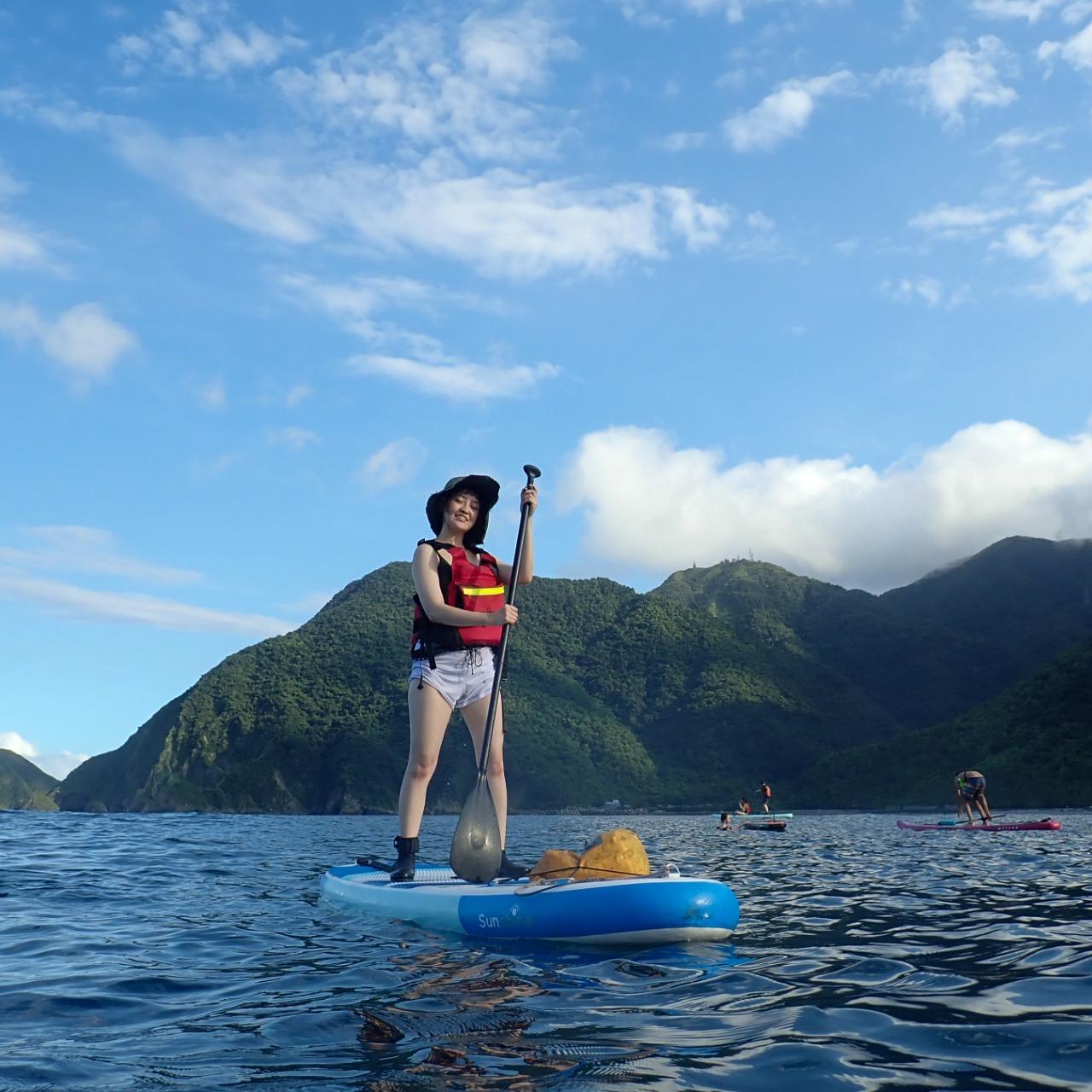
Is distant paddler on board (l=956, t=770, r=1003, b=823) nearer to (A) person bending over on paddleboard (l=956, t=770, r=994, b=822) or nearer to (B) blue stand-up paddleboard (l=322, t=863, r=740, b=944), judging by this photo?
(A) person bending over on paddleboard (l=956, t=770, r=994, b=822)

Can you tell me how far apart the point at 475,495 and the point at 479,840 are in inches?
114

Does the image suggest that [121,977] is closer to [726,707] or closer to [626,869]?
[626,869]

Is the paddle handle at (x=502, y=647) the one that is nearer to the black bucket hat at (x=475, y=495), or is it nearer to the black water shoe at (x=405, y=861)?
the black bucket hat at (x=475, y=495)

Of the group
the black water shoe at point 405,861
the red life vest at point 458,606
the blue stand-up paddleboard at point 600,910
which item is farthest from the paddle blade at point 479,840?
the red life vest at point 458,606

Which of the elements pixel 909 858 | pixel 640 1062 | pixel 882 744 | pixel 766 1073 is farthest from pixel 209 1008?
pixel 882 744

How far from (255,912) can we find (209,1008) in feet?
13.8

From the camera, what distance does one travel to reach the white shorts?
25.4 feet

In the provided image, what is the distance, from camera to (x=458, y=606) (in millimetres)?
7809

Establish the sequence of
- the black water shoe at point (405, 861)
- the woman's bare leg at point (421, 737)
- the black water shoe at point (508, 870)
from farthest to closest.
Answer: the black water shoe at point (405, 861) → the black water shoe at point (508, 870) → the woman's bare leg at point (421, 737)

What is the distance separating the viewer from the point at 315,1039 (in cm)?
400

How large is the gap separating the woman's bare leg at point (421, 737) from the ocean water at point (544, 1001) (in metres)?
1.08

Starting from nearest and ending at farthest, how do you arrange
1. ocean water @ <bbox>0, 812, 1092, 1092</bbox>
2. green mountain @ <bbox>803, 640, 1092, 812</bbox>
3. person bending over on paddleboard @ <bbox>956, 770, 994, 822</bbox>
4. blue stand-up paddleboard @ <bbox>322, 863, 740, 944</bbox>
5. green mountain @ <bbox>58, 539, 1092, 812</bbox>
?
ocean water @ <bbox>0, 812, 1092, 1092</bbox> < blue stand-up paddleboard @ <bbox>322, 863, 740, 944</bbox> < person bending over on paddleboard @ <bbox>956, 770, 994, 822</bbox> < green mountain @ <bbox>803, 640, 1092, 812</bbox> < green mountain @ <bbox>58, 539, 1092, 812</bbox>

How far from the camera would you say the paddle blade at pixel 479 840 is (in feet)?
25.0

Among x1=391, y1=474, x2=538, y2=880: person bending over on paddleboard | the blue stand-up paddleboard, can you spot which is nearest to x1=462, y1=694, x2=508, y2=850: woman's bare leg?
x1=391, y1=474, x2=538, y2=880: person bending over on paddleboard
